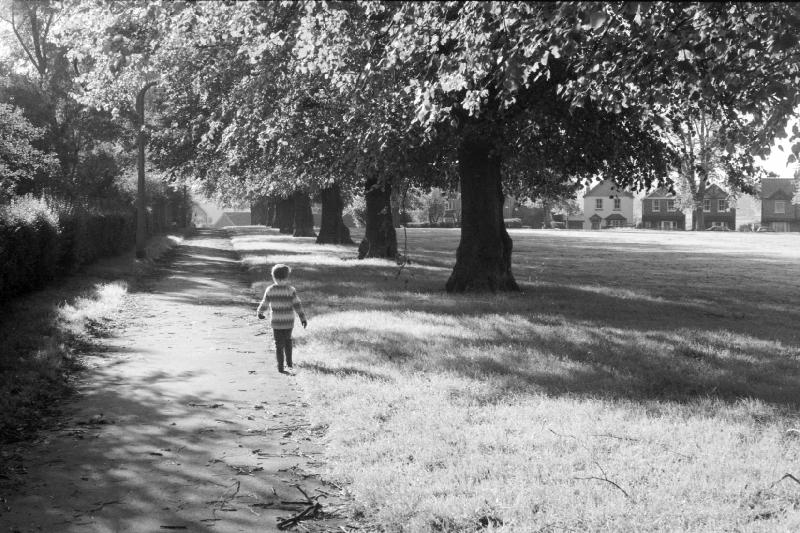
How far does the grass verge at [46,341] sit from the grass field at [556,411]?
2854mm

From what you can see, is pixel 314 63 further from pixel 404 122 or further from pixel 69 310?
pixel 69 310

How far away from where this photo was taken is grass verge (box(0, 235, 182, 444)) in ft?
25.3

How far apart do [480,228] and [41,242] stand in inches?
396

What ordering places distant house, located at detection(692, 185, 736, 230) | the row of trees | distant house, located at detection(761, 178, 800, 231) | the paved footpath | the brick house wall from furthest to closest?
the brick house wall
distant house, located at detection(692, 185, 736, 230)
distant house, located at detection(761, 178, 800, 231)
the row of trees
the paved footpath

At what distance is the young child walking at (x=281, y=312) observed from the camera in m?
9.86

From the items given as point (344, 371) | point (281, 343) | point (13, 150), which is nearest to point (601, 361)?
point (344, 371)

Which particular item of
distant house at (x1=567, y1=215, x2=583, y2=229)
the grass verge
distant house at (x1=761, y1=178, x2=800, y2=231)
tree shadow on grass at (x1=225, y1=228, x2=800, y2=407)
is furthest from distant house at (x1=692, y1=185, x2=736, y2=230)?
the grass verge

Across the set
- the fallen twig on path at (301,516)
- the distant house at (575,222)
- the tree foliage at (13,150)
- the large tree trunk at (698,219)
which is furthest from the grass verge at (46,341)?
the distant house at (575,222)

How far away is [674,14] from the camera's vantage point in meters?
8.73

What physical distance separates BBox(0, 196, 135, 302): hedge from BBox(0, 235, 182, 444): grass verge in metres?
0.38

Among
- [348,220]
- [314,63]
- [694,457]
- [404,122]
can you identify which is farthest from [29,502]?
[348,220]

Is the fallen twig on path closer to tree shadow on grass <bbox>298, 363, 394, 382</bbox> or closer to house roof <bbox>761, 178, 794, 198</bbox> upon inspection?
tree shadow on grass <bbox>298, 363, 394, 382</bbox>

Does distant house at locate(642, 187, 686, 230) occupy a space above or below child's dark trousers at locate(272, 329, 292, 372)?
above

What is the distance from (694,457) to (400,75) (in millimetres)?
10580
